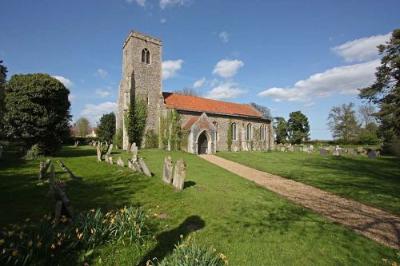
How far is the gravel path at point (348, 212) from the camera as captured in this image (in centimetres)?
630

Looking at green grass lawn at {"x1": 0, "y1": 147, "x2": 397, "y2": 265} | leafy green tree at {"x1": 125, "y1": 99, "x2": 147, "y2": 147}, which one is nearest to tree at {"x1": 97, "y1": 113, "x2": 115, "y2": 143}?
leafy green tree at {"x1": 125, "y1": 99, "x2": 147, "y2": 147}

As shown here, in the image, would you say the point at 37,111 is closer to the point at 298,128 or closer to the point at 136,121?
the point at 136,121

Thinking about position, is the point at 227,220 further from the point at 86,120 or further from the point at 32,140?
the point at 86,120

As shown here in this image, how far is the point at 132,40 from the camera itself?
100 feet

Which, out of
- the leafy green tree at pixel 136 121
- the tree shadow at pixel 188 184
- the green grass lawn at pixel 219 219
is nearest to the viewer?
the green grass lawn at pixel 219 219

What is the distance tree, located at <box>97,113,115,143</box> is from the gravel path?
41518 mm

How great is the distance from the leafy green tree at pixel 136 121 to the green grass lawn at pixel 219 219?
1812cm

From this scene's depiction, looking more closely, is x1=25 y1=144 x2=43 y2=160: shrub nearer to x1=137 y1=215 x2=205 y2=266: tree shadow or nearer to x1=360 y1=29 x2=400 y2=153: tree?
x1=137 y1=215 x2=205 y2=266: tree shadow

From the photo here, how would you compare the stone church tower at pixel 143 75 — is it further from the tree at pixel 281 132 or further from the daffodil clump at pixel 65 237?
the tree at pixel 281 132

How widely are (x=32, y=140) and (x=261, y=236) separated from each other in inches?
749

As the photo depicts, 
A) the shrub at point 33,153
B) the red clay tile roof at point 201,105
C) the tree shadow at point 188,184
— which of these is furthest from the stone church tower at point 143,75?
the tree shadow at point 188,184

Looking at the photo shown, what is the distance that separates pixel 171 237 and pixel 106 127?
46.1 m

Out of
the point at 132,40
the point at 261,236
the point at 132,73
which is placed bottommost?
the point at 261,236

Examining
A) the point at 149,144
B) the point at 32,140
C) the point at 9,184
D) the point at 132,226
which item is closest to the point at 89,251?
the point at 132,226
